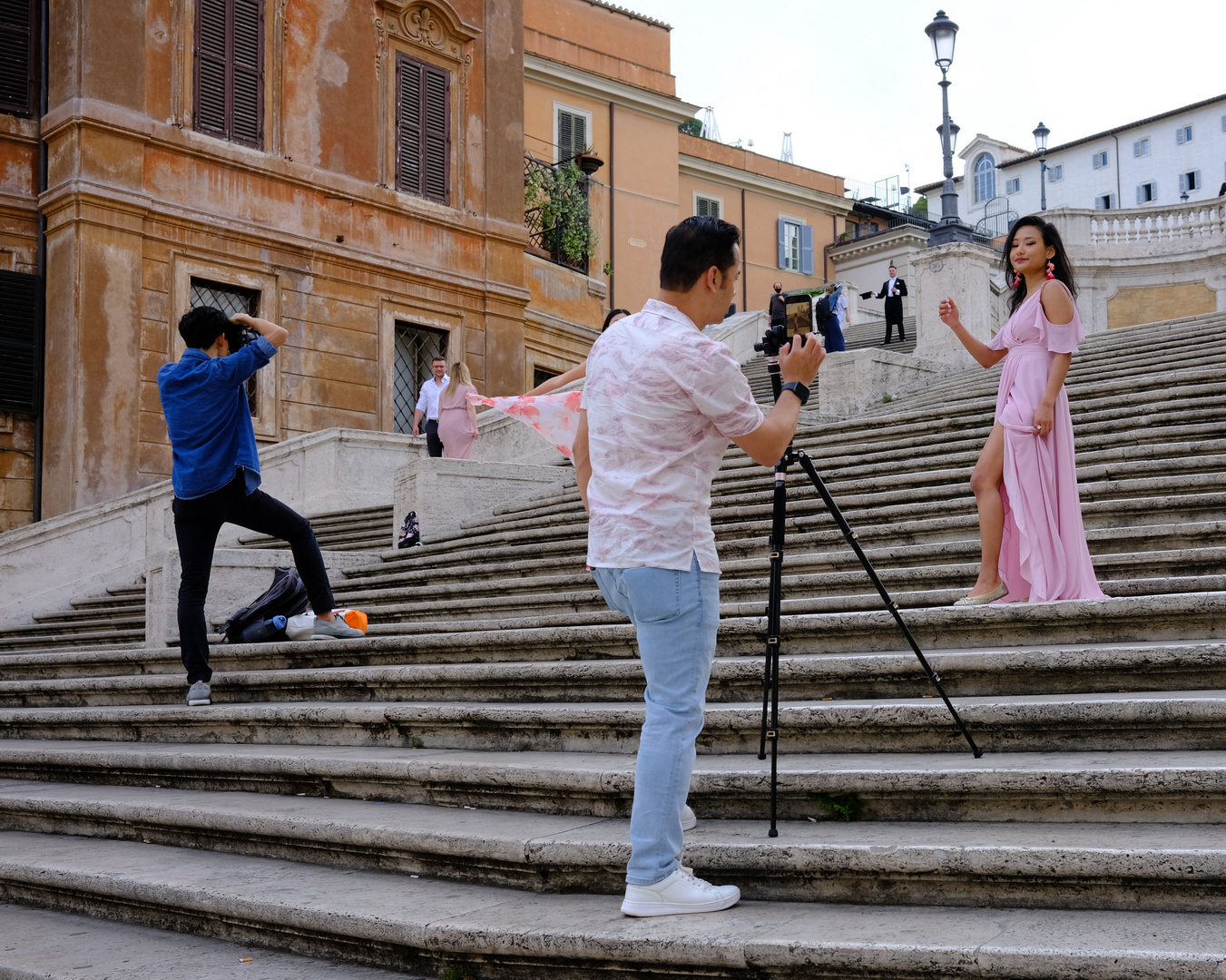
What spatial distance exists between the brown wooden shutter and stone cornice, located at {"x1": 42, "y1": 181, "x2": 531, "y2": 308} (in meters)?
1.46

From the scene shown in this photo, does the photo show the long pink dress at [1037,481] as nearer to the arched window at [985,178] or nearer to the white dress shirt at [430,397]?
the white dress shirt at [430,397]

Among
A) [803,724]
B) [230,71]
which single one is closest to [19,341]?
[230,71]

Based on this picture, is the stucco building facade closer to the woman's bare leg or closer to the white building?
the woman's bare leg

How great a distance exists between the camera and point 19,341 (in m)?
15.6

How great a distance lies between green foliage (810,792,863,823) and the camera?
3.71m

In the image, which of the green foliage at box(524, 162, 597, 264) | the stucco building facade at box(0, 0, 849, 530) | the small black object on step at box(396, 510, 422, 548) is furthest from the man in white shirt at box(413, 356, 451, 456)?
the green foliage at box(524, 162, 597, 264)

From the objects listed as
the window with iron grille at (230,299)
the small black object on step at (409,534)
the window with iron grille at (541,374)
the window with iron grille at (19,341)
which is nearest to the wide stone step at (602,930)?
the small black object on step at (409,534)

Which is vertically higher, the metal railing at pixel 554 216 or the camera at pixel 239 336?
the metal railing at pixel 554 216

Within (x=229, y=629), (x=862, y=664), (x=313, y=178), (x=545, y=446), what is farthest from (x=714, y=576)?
(x=313, y=178)

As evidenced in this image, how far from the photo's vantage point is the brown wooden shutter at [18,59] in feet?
52.5

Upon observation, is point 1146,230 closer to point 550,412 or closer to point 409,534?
point 550,412

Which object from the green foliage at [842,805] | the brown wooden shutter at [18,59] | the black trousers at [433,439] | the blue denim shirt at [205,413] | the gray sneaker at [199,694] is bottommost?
the green foliage at [842,805]

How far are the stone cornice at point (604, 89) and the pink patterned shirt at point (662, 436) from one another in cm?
2799

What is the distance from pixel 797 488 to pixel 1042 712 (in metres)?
4.65
